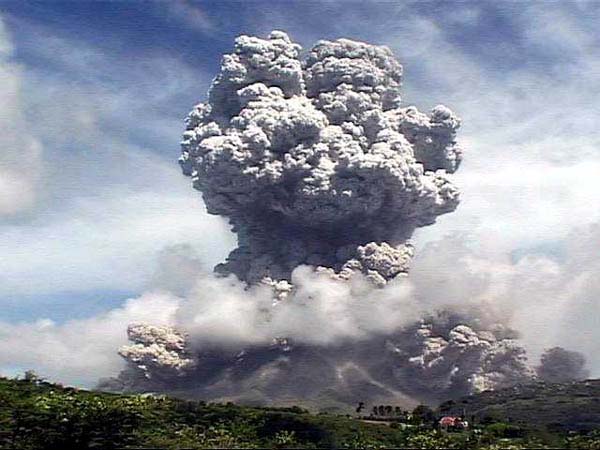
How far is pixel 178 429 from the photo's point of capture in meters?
84.5

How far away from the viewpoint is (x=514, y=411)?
133625mm

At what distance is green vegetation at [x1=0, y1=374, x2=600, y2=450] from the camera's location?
7456 centimetres

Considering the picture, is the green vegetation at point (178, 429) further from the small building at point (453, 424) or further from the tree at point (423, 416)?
the tree at point (423, 416)

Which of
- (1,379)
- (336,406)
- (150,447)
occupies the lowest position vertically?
(150,447)

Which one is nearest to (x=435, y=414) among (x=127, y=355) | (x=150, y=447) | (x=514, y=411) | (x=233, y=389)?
(x=514, y=411)

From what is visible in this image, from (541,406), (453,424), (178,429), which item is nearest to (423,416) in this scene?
(453,424)

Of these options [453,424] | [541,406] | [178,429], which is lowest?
[178,429]

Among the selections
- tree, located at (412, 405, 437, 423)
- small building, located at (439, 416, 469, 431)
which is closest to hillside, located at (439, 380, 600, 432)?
small building, located at (439, 416, 469, 431)

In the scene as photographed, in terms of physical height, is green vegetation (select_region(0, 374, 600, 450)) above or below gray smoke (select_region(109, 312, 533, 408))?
below

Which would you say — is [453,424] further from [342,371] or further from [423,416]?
[342,371]

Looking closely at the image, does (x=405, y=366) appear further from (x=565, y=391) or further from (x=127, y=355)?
(x=127, y=355)

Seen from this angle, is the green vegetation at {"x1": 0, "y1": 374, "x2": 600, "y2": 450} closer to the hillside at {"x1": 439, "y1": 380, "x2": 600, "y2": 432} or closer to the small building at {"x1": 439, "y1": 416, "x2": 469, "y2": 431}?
the small building at {"x1": 439, "y1": 416, "x2": 469, "y2": 431}

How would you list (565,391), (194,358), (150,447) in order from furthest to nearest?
(194,358) < (565,391) < (150,447)

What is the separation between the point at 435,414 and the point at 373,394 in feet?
122
